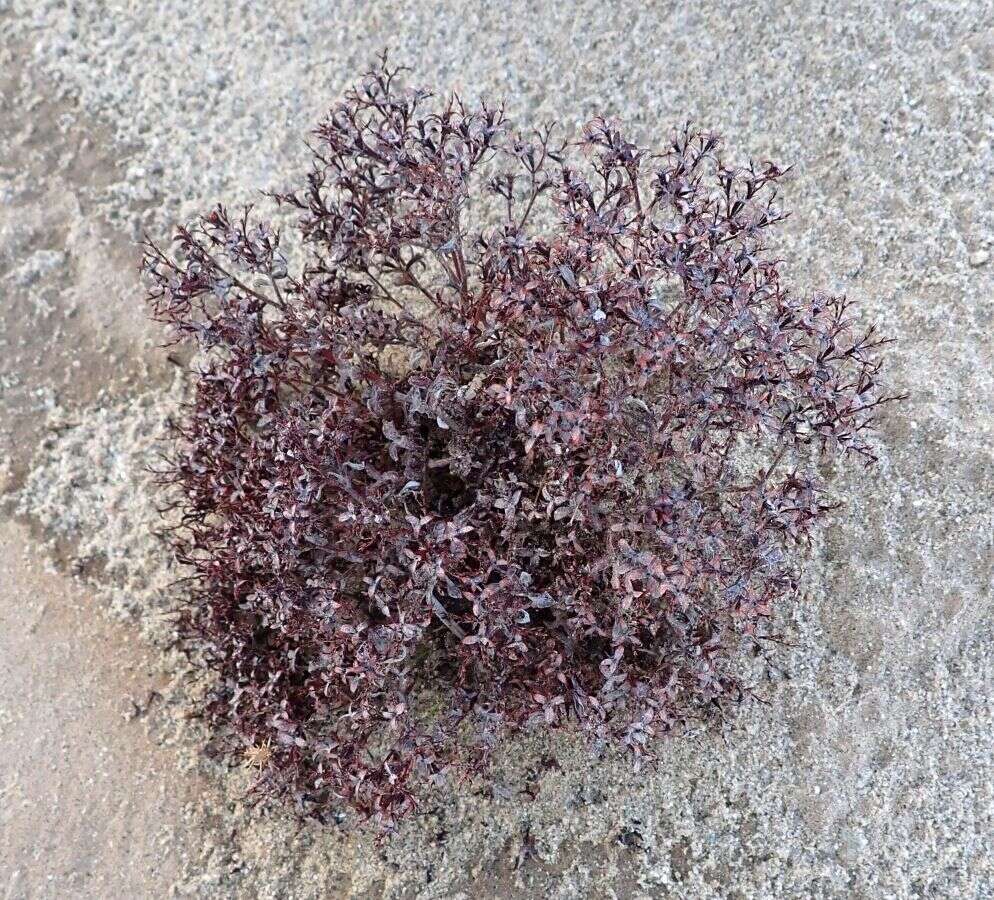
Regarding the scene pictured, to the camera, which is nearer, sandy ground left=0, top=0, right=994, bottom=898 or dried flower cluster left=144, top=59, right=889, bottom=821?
dried flower cluster left=144, top=59, right=889, bottom=821

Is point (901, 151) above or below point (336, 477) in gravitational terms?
above

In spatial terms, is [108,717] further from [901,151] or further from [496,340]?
[901,151]

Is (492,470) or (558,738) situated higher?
(492,470)

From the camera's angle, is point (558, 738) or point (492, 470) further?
Result: point (558, 738)

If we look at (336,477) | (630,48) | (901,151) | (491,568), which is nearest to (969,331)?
(901,151)
